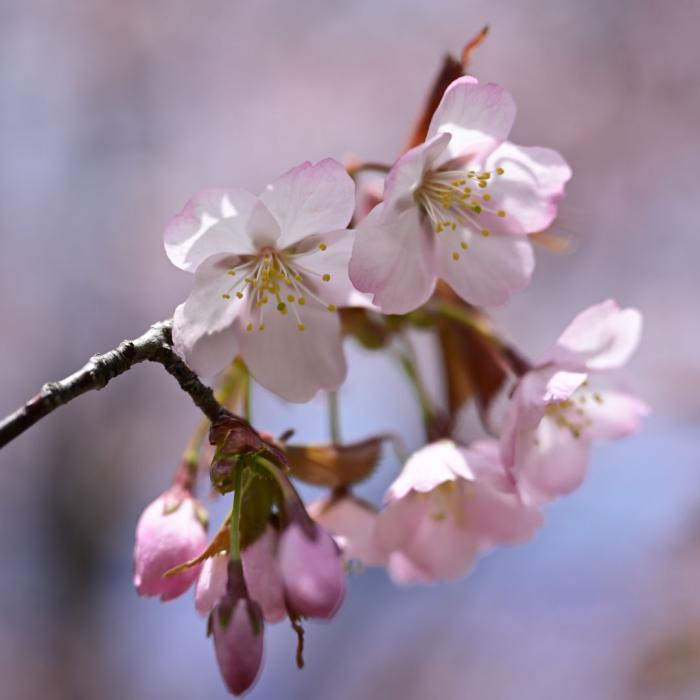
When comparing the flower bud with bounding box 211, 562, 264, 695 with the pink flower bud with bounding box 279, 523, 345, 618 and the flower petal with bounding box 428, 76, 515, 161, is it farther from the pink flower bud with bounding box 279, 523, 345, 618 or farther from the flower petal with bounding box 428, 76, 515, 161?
the flower petal with bounding box 428, 76, 515, 161

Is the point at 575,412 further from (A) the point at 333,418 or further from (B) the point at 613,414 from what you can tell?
(A) the point at 333,418

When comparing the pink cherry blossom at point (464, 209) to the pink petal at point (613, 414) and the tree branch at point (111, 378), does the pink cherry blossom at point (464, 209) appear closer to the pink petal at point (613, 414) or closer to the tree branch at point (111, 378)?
the tree branch at point (111, 378)

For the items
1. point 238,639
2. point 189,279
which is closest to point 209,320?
point 238,639

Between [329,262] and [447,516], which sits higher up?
[329,262]

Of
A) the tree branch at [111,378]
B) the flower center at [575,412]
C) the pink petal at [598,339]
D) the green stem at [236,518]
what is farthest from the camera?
the flower center at [575,412]

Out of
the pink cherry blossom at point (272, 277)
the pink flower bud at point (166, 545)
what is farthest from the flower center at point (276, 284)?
the pink flower bud at point (166, 545)

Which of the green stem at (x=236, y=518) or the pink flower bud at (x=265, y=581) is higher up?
the green stem at (x=236, y=518)

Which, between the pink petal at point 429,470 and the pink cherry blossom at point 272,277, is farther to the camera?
the pink petal at point 429,470
